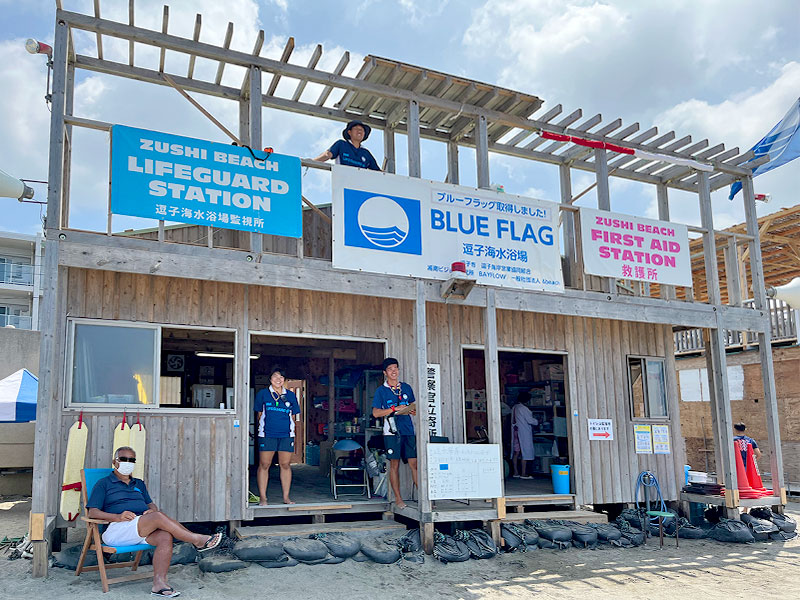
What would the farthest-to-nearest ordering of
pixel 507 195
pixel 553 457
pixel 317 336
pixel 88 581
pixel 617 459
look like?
1. pixel 553 457
2. pixel 617 459
3. pixel 507 195
4. pixel 317 336
5. pixel 88 581

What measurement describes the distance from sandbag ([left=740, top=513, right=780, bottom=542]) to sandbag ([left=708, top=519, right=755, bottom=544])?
0.09 m

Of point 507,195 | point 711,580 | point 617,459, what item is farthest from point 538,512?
point 507,195

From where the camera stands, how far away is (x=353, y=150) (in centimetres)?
970

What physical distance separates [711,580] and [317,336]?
5353 mm

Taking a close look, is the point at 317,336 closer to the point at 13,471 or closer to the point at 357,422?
the point at 357,422

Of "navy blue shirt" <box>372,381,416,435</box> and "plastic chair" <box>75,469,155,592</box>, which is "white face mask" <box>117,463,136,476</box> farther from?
"navy blue shirt" <box>372,381,416,435</box>

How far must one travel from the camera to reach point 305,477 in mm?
12375

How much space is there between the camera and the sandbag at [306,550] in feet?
25.0

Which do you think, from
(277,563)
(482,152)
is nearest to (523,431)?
(482,152)

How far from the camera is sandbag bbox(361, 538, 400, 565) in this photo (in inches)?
310

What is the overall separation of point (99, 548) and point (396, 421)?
3715mm

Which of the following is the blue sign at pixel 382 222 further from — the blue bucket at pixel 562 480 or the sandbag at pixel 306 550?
the blue bucket at pixel 562 480

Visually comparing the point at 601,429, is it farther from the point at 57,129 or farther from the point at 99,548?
the point at 57,129

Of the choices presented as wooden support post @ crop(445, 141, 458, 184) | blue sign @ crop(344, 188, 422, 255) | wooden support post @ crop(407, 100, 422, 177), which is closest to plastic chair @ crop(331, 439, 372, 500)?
blue sign @ crop(344, 188, 422, 255)
